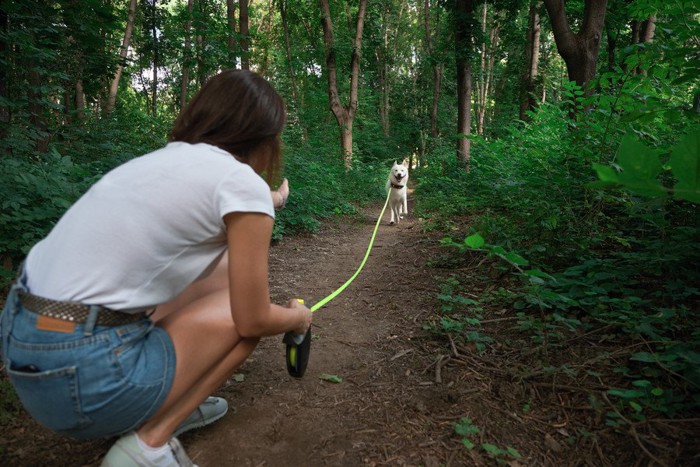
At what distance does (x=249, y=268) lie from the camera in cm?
124

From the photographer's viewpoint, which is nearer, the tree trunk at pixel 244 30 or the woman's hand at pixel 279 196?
the woman's hand at pixel 279 196

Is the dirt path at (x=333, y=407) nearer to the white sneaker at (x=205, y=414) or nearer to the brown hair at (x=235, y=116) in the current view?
the white sneaker at (x=205, y=414)

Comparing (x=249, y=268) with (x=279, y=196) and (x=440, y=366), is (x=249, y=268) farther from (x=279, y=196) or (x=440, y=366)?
(x=440, y=366)

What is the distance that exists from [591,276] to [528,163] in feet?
7.89

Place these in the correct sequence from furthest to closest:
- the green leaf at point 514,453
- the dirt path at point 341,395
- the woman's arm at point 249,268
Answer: the dirt path at point 341,395, the green leaf at point 514,453, the woman's arm at point 249,268

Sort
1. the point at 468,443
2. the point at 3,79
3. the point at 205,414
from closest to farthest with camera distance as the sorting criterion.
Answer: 1. the point at 468,443
2. the point at 205,414
3. the point at 3,79

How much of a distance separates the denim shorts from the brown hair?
2.31 feet

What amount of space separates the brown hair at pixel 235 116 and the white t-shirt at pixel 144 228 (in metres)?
0.14

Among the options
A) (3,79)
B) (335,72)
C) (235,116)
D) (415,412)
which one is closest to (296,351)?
(415,412)

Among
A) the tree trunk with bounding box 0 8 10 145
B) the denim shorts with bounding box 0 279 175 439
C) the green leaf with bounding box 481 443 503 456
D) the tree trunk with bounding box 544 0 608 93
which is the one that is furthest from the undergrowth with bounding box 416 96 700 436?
the tree trunk with bounding box 0 8 10 145

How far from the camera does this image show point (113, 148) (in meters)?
5.64

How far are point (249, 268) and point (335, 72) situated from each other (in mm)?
11362

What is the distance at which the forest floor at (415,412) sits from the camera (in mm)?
1552

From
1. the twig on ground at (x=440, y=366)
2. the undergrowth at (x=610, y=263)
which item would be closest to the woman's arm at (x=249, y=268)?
the undergrowth at (x=610, y=263)
